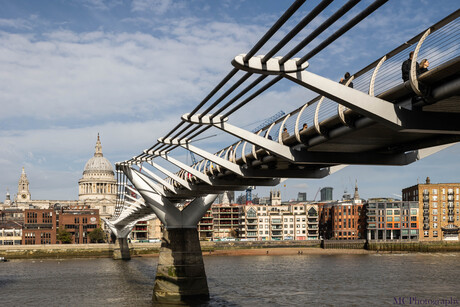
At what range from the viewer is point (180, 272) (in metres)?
44.2

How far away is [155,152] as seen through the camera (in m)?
39.9

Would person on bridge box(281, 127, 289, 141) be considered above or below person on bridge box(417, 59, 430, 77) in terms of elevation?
below

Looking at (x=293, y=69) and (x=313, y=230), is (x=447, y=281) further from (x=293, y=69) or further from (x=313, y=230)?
(x=313, y=230)

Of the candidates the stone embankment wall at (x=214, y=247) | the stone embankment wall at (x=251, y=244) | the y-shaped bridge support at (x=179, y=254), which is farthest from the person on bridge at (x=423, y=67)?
the stone embankment wall at (x=251, y=244)

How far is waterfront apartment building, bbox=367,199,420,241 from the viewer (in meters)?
146

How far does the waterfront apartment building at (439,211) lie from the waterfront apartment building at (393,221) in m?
1.58

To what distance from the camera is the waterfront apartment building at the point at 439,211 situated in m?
145

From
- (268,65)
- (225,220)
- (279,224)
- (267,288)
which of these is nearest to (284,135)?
(268,65)

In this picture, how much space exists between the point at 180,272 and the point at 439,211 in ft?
375

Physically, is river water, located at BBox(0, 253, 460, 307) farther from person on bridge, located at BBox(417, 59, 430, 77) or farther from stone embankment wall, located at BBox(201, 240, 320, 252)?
stone embankment wall, located at BBox(201, 240, 320, 252)

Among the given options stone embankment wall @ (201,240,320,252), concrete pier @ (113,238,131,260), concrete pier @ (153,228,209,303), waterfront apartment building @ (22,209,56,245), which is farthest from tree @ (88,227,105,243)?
concrete pier @ (153,228,209,303)

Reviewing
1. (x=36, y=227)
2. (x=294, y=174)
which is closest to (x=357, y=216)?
(x=36, y=227)

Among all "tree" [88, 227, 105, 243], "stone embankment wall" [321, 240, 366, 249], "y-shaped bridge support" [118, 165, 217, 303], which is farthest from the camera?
"tree" [88, 227, 105, 243]

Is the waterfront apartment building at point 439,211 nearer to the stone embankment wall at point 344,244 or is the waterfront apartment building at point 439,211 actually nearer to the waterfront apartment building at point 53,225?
the stone embankment wall at point 344,244
